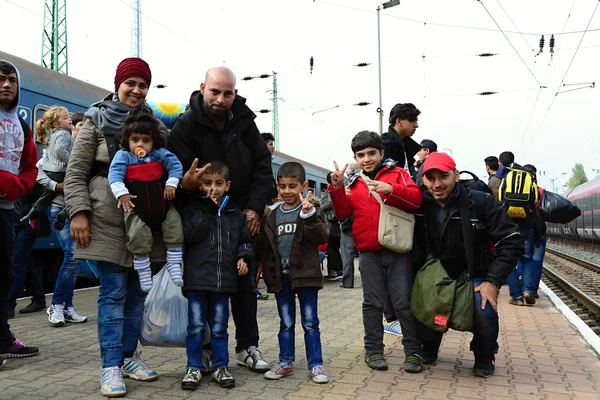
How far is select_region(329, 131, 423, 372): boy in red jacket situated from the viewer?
14.3ft

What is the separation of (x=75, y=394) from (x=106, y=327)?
0.45m

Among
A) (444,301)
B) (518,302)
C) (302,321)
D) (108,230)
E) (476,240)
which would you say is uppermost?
(108,230)

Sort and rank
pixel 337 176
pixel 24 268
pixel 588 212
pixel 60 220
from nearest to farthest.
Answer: pixel 337 176
pixel 60 220
pixel 24 268
pixel 588 212

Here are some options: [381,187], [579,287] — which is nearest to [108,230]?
[381,187]

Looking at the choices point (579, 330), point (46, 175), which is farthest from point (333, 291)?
point (46, 175)

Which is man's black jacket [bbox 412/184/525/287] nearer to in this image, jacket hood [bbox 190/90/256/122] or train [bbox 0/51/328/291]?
jacket hood [bbox 190/90/256/122]

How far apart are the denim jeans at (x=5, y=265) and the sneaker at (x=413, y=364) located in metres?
3.00

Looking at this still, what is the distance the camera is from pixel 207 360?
4.11m

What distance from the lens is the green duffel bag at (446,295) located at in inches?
162

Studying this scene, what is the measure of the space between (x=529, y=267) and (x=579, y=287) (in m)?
5.04

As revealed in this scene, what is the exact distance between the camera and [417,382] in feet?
13.2

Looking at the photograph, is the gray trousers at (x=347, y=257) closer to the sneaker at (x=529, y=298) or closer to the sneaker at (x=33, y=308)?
the sneaker at (x=529, y=298)

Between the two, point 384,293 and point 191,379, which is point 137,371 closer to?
point 191,379

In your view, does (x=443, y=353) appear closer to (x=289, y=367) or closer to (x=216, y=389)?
(x=289, y=367)
